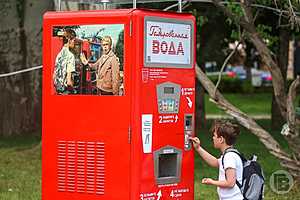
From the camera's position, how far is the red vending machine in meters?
7.54

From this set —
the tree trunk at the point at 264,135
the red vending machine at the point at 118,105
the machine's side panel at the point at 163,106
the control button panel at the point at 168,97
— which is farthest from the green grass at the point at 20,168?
the control button panel at the point at 168,97

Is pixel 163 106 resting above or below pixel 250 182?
above

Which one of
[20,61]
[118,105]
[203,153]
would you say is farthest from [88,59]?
[20,61]

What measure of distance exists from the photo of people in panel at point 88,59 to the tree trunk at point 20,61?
11.6m

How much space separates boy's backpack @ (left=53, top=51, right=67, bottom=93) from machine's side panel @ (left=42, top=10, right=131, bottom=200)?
38mm

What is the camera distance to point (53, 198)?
813cm

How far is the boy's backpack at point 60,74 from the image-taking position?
7934 mm

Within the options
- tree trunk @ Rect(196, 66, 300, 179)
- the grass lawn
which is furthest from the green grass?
tree trunk @ Rect(196, 66, 300, 179)

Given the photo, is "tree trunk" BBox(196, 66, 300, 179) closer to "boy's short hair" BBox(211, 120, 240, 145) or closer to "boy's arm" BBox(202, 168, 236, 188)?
"boy's short hair" BBox(211, 120, 240, 145)

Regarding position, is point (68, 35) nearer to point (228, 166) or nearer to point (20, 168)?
point (228, 166)

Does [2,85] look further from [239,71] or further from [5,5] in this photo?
[239,71]

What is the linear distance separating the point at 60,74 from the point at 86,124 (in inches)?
20.4

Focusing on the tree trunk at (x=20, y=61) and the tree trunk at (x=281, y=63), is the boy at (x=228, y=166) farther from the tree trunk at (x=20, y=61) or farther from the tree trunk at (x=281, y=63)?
the tree trunk at (x=281, y=63)

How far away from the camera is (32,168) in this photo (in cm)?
1482
